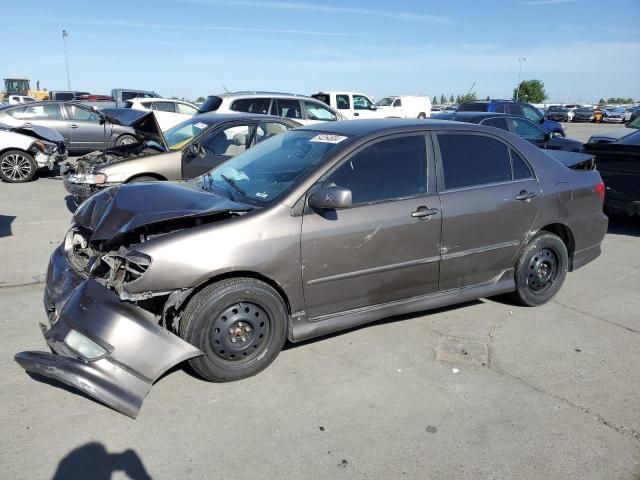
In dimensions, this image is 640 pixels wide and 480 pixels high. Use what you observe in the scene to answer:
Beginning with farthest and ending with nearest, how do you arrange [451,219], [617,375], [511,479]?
[451,219] < [617,375] < [511,479]

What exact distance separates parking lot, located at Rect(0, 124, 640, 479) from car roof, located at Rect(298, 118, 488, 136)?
1615mm

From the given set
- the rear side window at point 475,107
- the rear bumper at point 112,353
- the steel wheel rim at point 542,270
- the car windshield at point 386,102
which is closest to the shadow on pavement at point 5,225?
the rear bumper at point 112,353

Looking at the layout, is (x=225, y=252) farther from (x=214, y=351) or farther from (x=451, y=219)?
(x=451, y=219)

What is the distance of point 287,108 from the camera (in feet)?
41.9

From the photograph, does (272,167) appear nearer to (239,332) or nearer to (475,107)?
(239,332)

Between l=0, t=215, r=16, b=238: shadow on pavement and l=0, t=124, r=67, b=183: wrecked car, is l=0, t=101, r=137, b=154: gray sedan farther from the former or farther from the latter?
l=0, t=215, r=16, b=238: shadow on pavement

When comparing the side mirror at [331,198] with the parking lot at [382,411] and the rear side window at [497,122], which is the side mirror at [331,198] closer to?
the parking lot at [382,411]

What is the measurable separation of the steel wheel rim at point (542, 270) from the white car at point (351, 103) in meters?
15.6

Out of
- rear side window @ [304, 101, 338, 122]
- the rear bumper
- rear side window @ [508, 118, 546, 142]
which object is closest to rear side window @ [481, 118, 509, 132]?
rear side window @ [508, 118, 546, 142]

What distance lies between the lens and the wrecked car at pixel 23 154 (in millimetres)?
10984

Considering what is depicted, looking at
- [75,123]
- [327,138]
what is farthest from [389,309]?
[75,123]

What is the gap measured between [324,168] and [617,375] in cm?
252

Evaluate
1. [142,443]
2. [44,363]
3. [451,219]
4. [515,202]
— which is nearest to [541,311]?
[515,202]

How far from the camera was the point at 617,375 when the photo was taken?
3.77 m
